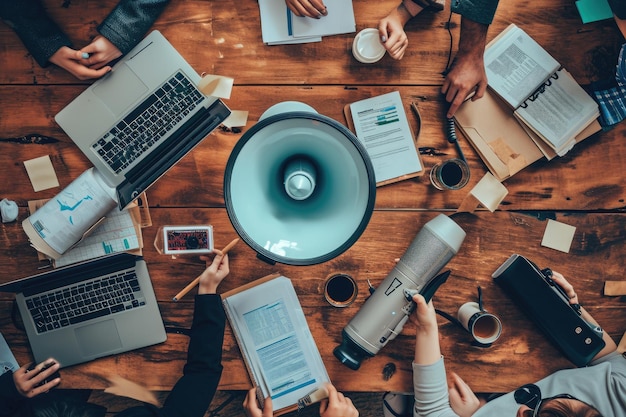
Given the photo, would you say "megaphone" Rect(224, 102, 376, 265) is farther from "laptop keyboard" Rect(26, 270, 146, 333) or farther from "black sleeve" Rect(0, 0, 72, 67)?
"black sleeve" Rect(0, 0, 72, 67)

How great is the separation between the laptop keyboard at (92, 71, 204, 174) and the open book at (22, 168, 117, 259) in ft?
0.26

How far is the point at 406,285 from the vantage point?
117cm

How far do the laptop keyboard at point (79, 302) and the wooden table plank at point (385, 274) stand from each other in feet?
0.31

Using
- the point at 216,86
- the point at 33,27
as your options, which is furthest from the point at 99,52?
the point at 216,86

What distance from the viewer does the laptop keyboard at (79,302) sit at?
1271mm

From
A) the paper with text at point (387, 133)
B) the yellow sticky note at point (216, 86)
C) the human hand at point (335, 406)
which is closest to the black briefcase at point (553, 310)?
the paper with text at point (387, 133)

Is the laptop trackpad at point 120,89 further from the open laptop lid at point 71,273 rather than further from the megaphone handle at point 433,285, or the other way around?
the megaphone handle at point 433,285

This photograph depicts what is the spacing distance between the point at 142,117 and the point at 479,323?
111cm

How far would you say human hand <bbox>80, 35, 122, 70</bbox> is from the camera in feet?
4.05

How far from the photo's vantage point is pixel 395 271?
119 cm

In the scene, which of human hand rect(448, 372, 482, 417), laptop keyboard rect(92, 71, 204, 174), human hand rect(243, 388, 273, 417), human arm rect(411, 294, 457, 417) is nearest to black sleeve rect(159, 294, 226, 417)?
human hand rect(243, 388, 273, 417)

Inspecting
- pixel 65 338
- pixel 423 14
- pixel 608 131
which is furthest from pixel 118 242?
pixel 608 131

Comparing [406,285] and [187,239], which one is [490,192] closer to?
[406,285]

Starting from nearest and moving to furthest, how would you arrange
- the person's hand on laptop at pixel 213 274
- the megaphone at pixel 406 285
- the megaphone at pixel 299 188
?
the megaphone at pixel 299 188, the megaphone at pixel 406 285, the person's hand on laptop at pixel 213 274
